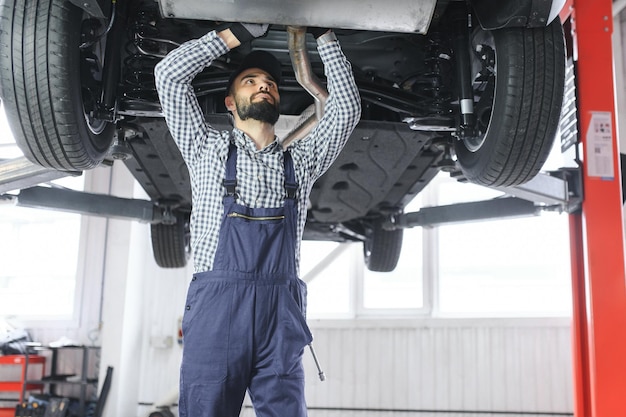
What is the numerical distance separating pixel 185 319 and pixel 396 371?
5.26 m

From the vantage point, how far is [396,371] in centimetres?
658

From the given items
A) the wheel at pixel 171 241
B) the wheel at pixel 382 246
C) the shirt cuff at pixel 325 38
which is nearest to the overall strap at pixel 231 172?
the shirt cuff at pixel 325 38

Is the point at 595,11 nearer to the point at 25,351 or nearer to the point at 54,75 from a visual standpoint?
the point at 54,75

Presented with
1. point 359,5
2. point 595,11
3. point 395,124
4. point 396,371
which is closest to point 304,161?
point 359,5

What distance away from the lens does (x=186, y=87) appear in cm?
184

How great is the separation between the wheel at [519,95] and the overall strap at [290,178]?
701 mm

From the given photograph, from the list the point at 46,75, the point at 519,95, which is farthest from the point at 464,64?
the point at 46,75

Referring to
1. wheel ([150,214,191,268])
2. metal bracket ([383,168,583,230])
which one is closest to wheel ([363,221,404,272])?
metal bracket ([383,168,583,230])

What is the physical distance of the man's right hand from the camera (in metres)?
1.79

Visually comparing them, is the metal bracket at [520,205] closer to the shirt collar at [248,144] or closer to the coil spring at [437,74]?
the coil spring at [437,74]

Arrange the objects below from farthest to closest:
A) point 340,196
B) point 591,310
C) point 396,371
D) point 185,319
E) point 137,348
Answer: point 137,348, point 396,371, point 340,196, point 591,310, point 185,319

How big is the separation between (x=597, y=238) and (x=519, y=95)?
4.32 feet

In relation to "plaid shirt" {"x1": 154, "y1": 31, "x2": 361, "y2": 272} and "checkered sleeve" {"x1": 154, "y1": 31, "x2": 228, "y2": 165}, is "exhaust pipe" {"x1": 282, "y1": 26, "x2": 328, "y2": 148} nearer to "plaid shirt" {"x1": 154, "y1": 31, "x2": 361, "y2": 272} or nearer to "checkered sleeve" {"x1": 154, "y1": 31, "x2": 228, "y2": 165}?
"plaid shirt" {"x1": 154, "y1": 31, "x2": 361, "y2": 272}

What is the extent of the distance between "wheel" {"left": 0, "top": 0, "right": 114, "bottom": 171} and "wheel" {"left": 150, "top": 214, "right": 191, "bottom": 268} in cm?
175
